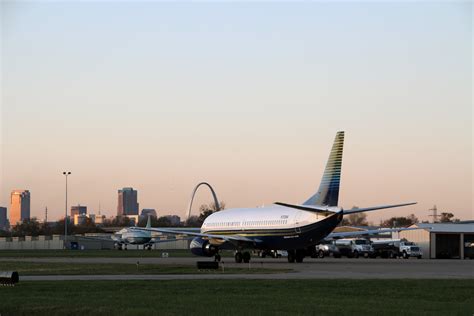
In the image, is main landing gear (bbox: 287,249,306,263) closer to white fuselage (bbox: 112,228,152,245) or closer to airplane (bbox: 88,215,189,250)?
airplane (bbox: 88,215,189,250)

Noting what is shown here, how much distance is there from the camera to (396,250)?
88.4m

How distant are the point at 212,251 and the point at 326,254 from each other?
18.9 m

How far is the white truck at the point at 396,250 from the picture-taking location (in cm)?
8638

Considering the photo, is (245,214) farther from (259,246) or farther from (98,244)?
(98,244)

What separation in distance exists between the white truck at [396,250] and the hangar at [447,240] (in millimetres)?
1879

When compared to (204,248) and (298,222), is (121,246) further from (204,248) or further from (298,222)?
(298,222)

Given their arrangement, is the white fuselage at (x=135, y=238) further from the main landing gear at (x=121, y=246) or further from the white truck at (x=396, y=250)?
the white truck at (x=396, y=250)

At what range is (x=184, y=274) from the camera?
45.3m

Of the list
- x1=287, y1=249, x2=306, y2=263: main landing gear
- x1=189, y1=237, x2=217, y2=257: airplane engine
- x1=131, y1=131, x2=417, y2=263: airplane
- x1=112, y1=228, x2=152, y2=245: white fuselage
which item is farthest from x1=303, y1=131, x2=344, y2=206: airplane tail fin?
x1=112, y1=228, x2=152, y2=245: white fuselage
